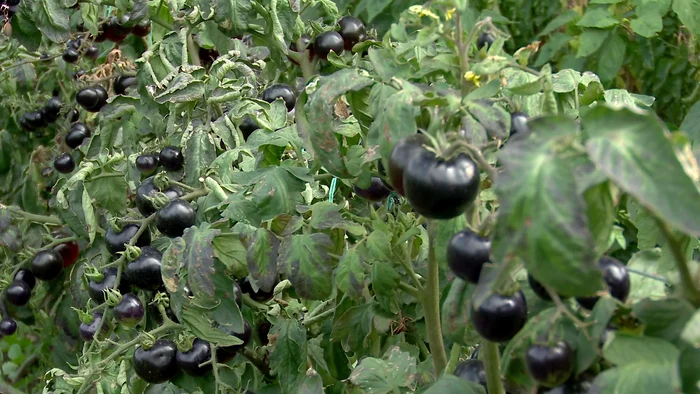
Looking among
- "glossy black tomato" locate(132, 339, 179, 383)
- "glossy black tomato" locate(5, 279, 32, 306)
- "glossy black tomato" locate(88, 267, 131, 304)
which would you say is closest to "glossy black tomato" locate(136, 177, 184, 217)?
"glossy black tomato" locate(88, 267, 131, 304)

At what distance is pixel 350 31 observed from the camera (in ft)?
6.60

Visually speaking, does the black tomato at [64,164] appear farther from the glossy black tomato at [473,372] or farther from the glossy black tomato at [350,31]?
the glossy black tomato at [473,372]

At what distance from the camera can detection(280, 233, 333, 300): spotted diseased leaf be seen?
3.63 feet

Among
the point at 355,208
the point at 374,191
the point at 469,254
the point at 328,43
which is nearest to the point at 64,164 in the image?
the point at 328,43

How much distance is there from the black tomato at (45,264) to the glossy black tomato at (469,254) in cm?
164

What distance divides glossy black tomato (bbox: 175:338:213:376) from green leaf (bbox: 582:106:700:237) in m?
0.96

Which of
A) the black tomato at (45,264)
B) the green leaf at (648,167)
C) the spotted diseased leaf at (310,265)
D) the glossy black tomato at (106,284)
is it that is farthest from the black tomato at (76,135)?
the green leaf at (648,167)

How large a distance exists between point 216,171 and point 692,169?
101cm

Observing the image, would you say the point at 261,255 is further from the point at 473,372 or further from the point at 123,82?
the point at 123,82

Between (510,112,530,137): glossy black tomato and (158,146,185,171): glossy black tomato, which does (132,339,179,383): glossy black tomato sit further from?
(510,112,530,137): glossy black tomato

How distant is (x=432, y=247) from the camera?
3.48 ft

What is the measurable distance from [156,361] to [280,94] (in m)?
0.72

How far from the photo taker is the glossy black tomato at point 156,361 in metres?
1.37

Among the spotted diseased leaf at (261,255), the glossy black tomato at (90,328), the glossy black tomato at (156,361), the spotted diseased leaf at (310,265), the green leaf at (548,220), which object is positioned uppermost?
the green leaf at (548,220)
